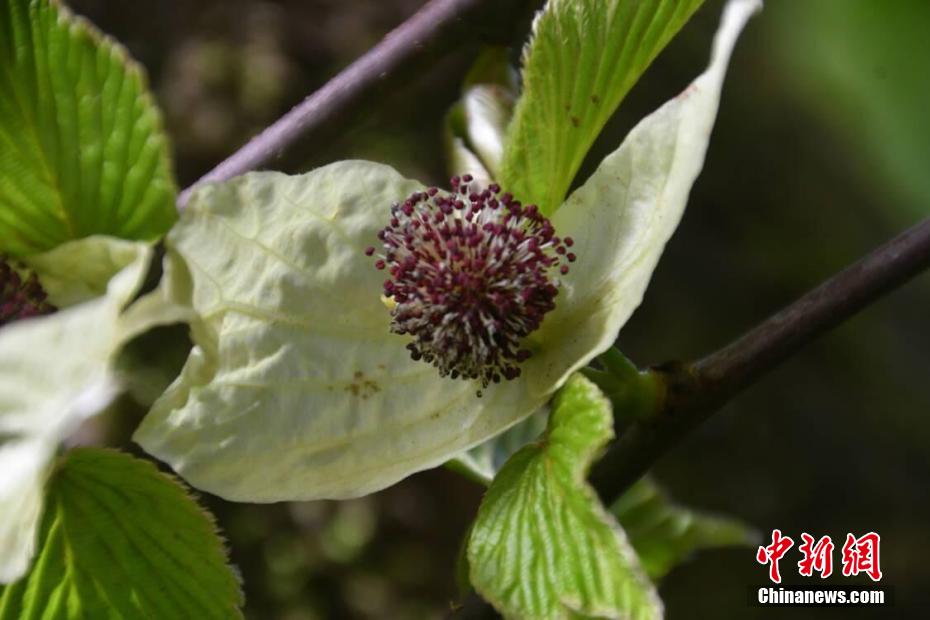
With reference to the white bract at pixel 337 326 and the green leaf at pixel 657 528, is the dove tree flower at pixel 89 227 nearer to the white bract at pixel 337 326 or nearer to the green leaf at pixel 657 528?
the white bract at pixel 337 326

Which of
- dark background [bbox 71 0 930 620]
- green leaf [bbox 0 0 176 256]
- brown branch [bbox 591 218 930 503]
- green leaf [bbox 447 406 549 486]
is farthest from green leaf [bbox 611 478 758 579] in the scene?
dark background [bbox 71 0 930 620]

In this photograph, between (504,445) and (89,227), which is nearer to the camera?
(89,227)

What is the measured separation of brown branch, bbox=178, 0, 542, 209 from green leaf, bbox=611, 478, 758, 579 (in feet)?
0.78

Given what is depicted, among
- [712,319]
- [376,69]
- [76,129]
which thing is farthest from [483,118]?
[712,319]

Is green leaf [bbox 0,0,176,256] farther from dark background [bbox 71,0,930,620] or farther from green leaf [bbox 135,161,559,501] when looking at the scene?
dark background [bbox 71,0,930,620]

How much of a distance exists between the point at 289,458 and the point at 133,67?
0.11 metres

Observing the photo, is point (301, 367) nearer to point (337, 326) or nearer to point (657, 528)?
point (337, 326)

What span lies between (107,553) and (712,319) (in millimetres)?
1085

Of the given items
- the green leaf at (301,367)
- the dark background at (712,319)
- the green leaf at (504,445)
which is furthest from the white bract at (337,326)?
the dark background at (712,319)

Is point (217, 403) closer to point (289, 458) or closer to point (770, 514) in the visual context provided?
point (289, 458)

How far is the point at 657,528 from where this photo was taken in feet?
1.75

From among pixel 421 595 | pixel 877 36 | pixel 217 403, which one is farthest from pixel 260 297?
pixel 421 595

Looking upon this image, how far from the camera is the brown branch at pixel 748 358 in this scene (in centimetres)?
33

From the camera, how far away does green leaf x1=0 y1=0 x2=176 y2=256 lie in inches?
10.8
